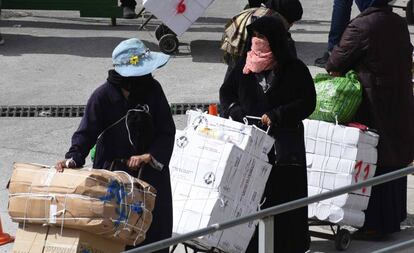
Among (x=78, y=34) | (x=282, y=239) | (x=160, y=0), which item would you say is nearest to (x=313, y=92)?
(x=282, y=239)

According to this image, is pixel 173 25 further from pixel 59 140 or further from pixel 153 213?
pixel 153 213

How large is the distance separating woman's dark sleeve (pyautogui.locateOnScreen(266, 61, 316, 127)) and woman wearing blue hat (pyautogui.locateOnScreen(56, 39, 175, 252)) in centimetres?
81

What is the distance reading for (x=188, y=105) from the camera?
1011 cm

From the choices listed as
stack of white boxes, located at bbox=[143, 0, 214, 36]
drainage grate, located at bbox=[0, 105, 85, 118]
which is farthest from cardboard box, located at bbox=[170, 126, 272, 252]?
stack of white boxes, located at bbox=[143, 0, 214, 36]

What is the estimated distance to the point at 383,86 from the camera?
738 cm

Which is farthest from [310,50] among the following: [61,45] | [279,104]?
[279,104]

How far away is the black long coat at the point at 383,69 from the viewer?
24.0 ft

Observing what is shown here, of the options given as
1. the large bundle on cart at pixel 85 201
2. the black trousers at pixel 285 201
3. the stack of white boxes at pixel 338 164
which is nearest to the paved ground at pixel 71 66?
the stack of white boxes at pixel 338 164

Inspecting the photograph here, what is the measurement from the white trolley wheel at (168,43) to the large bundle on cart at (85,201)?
20.0 feet

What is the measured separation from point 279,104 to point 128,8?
7.35m

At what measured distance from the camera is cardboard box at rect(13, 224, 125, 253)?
533 cm

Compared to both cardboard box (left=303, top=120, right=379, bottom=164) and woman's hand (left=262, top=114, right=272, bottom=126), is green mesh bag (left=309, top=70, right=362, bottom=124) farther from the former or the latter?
woman's hand (left=262, top=114, right=272, bottom=126)

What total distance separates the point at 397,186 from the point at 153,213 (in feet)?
7.64

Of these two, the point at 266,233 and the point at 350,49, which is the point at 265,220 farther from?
the point at 350,49
